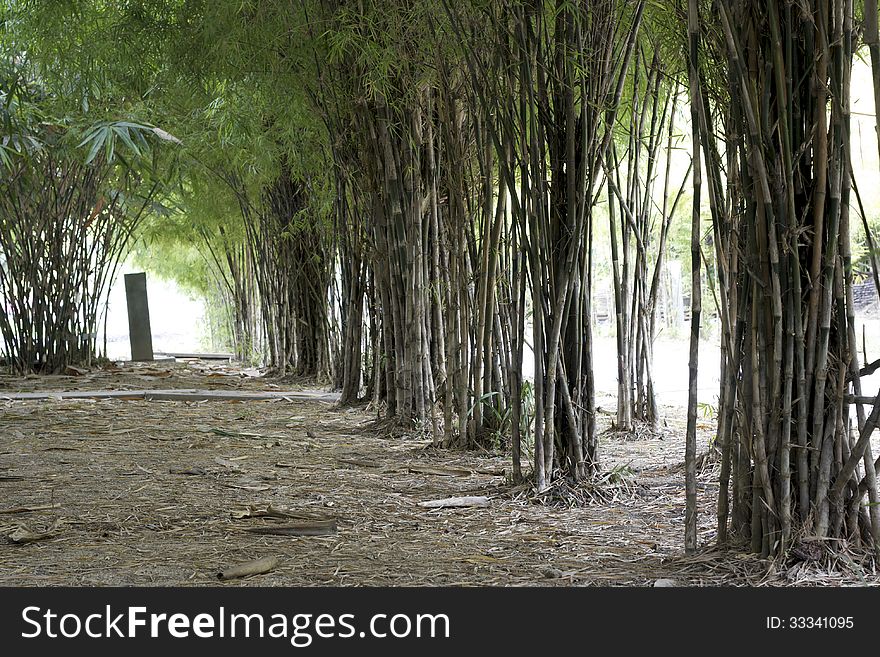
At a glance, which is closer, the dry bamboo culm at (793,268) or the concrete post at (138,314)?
the dry bamboo culm at (793,268)

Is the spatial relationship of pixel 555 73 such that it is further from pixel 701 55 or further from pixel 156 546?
pixel 156 546

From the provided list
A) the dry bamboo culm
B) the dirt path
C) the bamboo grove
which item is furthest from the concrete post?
the dry bamboo culm

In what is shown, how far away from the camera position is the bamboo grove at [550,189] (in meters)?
1.64

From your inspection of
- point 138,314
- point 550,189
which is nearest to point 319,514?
point 550,189

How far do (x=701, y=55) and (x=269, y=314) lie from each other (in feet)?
19.6

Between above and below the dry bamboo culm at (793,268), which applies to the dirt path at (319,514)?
below

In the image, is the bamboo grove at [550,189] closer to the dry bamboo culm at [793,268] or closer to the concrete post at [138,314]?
the dry bamboo culm at [793,268]

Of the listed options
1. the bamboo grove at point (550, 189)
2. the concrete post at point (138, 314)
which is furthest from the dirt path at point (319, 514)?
the concrete post at point (138, 314)

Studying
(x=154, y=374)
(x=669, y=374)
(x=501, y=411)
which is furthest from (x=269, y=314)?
(x=501, y=411)

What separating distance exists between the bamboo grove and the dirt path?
182 mm

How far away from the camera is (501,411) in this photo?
3.38m

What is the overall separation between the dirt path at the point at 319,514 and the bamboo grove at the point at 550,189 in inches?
7.2

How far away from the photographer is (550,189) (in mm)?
2559

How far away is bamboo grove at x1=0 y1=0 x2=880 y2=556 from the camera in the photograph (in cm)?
164
